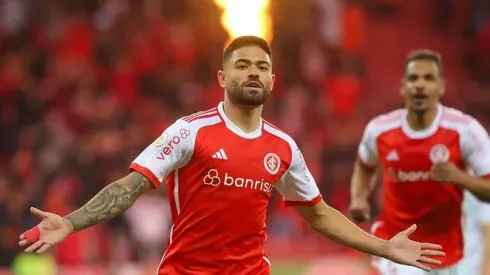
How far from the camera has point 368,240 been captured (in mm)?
6910

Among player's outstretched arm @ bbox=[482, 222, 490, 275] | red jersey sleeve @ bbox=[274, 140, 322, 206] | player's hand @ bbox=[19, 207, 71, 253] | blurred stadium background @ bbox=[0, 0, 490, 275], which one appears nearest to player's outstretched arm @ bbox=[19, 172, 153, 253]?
player's hand @ bbox=[19, 207, 71, 253]

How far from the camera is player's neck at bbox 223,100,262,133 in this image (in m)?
6.71

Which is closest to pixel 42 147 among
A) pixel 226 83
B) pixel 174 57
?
pixel 174 57

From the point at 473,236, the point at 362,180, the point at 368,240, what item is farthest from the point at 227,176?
the point at 473,236

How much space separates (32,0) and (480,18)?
23.3 feet

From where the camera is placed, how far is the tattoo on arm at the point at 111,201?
20.2 ft

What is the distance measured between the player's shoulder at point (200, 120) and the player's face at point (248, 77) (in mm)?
→ 137

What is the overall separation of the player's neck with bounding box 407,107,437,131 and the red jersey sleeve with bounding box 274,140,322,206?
1.55 m

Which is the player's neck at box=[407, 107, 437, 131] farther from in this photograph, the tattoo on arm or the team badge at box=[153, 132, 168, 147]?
the tattoo on arm

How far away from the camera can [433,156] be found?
8.23 m

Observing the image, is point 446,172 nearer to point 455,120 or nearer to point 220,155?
point 455,120

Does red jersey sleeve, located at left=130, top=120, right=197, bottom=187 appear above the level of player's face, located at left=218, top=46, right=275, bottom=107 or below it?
below

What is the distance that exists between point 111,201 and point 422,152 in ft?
9.21

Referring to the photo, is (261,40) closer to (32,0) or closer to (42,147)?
(42,147)
